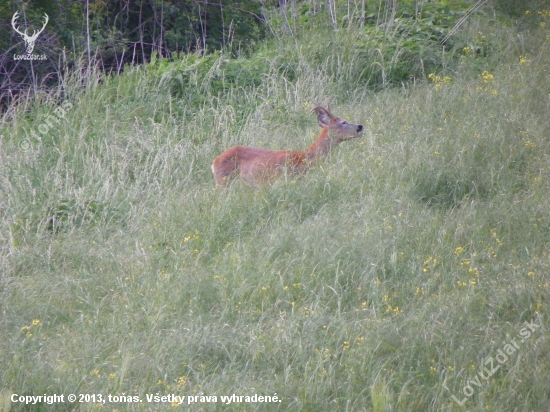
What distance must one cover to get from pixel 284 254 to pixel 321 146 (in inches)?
Answer: 103

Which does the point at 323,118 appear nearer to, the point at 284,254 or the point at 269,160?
the point at 269,160

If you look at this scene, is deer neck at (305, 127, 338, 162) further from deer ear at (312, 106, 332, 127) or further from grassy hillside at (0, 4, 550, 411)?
grassy hillside at (0, 4, 550, 411)

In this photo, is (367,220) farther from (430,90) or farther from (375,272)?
(430,90)

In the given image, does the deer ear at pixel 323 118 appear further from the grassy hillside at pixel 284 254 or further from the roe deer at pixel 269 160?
the grassy hillside at pixel 284 254

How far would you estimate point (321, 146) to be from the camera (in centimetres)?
845

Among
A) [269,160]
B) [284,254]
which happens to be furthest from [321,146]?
[284,254]

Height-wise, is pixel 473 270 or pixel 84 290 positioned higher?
pixel 473 270

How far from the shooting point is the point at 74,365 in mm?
4840

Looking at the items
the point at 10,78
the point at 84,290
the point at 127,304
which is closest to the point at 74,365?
the point at 127,304

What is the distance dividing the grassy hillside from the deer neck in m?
0.20

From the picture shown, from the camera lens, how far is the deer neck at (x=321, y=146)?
827cm

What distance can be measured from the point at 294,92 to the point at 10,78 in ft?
14.4

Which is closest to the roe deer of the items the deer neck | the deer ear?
the deer neck

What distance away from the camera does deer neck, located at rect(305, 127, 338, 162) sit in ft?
27.1
